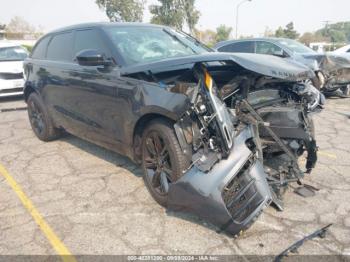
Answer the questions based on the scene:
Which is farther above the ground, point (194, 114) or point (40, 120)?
point (194, 114)

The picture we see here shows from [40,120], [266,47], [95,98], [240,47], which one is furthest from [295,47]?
[95,98]

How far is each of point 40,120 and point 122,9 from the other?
45.3 metres

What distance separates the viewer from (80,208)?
3.30 metres

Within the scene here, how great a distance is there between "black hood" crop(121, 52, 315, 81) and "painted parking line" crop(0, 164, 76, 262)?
5.39ft

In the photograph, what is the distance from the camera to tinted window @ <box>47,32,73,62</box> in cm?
451

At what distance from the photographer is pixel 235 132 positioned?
2758mm

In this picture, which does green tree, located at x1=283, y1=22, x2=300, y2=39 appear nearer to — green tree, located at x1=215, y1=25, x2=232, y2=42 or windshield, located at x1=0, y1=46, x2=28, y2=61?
green tree, located at x1=215, y1=25, x2=232, y2=42

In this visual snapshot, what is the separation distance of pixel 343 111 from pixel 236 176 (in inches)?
223

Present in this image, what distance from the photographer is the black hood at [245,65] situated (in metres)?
2.65

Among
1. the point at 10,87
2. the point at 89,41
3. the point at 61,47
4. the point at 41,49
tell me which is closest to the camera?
the point at 89,41

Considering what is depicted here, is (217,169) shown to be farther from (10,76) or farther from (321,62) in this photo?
(10,76)

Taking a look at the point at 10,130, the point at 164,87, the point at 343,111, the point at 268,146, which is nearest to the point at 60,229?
the point at 164,87

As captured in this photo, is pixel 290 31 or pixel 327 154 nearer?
pixel 327 154

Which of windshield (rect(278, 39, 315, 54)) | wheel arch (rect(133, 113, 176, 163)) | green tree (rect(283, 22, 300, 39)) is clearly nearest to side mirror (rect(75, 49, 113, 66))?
wheel arch (rect(133, 113, 176, 163))
